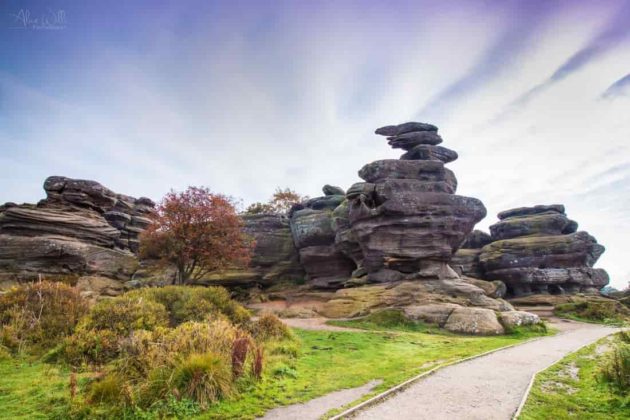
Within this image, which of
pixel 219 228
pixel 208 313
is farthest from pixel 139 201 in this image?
pixel 208 313

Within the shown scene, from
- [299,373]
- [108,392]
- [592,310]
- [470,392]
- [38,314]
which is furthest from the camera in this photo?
[592,310]

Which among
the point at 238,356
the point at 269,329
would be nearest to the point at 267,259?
the point at 269,329

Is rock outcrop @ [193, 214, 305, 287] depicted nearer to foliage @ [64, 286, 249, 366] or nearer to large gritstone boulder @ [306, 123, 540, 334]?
large gritstone boulder @ [306, 123, 540, 334]

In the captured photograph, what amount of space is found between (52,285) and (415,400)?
15.7 m

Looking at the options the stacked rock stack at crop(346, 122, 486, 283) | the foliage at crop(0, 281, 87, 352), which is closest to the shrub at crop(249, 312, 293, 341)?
the foliage at crop(0, 281, 87, 352)

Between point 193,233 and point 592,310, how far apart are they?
36.2 metres

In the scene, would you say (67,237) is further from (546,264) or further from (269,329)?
(546,264)

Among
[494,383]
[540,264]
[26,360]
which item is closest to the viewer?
[494,383]

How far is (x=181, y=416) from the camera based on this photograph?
23.3 ft

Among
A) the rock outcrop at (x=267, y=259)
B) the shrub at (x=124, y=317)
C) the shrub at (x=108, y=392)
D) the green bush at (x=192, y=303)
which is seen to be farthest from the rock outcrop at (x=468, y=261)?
the shrub at (x=108, y=392)

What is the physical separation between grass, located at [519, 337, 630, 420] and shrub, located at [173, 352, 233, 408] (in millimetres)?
6755

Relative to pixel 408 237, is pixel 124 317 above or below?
below

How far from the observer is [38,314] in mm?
13586

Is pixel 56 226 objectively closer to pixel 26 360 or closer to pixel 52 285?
pixel 52 285
